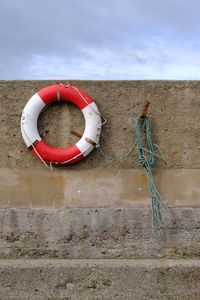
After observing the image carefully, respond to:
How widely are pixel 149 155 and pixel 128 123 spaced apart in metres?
0.34

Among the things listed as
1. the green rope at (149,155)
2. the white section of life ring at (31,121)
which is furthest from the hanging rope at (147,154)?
the white section of life ring at (31,121)

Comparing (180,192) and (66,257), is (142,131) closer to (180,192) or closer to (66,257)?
(180,192)

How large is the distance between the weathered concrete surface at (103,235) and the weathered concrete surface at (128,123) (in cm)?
43

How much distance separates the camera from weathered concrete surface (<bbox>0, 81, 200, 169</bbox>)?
518 centimetres

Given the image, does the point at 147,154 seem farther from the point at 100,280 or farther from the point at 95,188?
the point at 100,280

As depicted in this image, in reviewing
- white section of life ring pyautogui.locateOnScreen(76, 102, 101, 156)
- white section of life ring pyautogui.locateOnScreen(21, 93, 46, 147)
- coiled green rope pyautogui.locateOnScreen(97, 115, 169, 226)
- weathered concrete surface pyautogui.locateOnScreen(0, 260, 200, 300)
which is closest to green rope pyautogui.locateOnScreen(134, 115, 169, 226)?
coiled green rope pyautogui.locateOnScreen(97, 115, 169, 226)

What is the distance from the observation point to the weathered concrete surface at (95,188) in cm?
513

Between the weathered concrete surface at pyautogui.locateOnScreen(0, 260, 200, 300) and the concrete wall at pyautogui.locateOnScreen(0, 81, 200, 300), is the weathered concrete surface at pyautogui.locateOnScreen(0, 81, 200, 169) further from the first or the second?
the weathered concrete surface at pyautogui.locateOnScreen(0, 260, 200, 300)

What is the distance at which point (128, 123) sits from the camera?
520 centimetres

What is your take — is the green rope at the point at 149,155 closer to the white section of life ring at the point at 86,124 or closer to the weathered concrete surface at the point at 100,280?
the white section of life ring at the point at 86,124

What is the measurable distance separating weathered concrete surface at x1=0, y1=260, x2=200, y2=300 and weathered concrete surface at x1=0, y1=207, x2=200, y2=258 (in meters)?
0.19

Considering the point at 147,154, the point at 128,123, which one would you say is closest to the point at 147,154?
the point at 147,154

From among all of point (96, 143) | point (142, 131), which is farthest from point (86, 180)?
point (142, 131)

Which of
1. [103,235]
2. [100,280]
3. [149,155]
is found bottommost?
[100,280]
